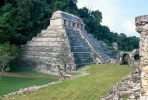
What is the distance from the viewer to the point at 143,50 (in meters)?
4.44

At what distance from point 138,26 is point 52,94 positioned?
8975 millimetres

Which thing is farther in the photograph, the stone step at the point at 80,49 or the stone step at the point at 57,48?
the stone step at the point at 80,49

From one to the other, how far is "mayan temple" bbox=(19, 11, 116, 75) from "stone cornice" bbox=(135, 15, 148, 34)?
21.8 m

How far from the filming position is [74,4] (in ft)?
184

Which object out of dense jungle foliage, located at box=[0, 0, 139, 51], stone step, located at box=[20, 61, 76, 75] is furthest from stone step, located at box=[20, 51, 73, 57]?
dense jungle foliage, located at box=[0, 0, 139, 51]

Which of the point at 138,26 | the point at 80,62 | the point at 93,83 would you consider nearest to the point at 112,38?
the point at 80,62

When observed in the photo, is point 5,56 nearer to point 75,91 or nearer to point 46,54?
point 46,54

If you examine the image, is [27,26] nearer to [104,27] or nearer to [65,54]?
[65,54]

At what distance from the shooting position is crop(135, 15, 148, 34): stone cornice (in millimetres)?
4402

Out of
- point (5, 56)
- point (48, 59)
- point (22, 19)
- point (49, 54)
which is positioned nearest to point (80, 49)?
point (49, 54)

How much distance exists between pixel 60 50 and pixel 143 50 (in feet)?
77.8

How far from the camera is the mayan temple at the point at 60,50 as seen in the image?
27.2 metres

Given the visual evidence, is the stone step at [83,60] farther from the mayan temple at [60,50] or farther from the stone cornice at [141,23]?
the stone cornice at [141,23]

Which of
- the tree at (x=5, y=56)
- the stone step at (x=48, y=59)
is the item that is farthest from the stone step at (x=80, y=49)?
the tree at (x=5, y=56)
